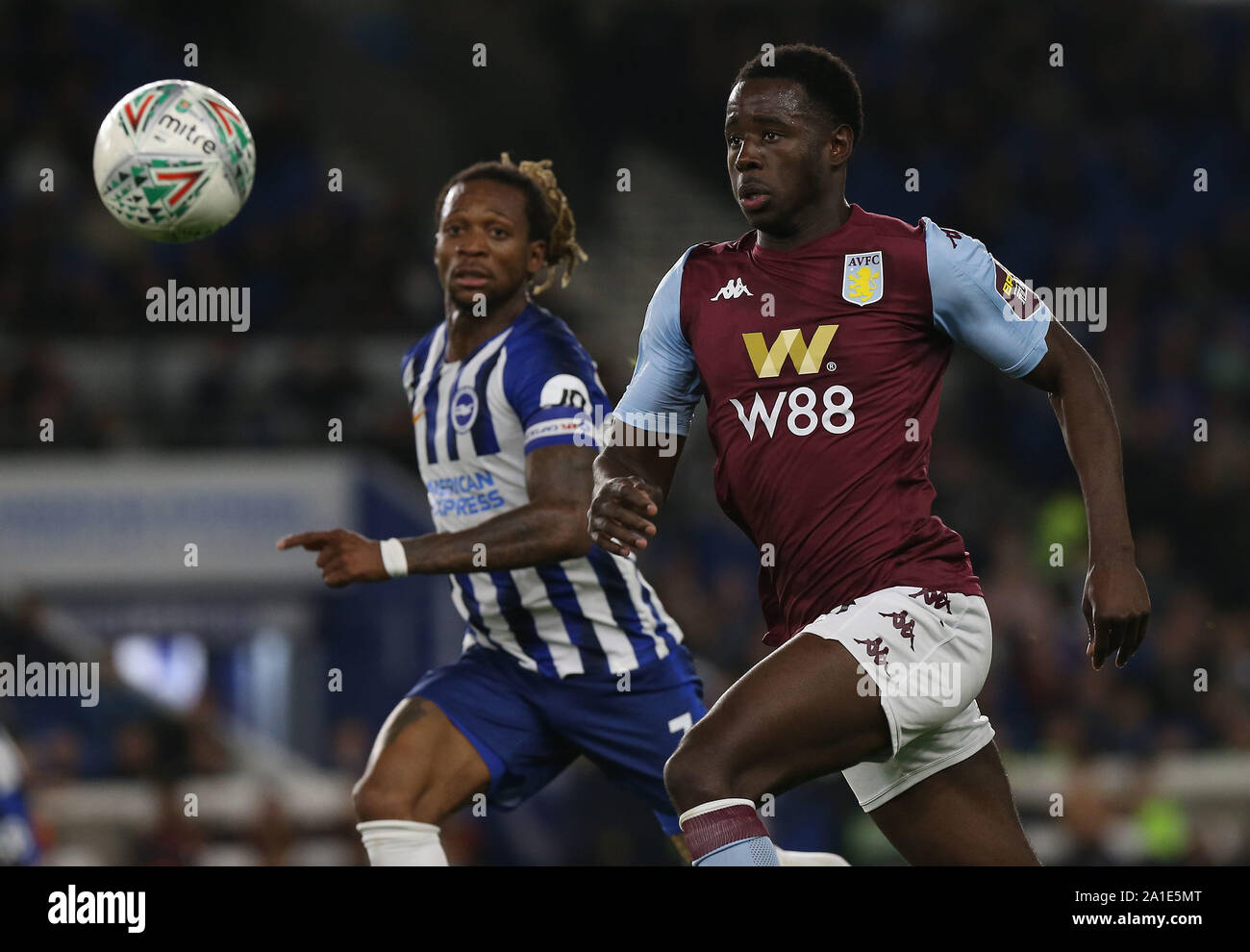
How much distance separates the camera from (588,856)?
404 inches

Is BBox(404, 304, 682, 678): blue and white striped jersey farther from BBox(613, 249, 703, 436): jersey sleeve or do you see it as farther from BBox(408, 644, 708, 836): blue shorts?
BBox(613, 249, 703, 436): jersey sleeve

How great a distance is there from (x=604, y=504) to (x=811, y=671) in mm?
659

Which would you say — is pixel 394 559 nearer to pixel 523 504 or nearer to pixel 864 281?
pixel 523 504

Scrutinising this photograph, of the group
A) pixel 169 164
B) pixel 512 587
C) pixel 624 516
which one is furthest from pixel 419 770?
pixel 169 164

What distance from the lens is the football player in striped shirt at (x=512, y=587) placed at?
505 centimetres

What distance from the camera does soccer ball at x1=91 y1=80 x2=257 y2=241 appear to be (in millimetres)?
5441

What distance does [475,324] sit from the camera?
18.4 ft

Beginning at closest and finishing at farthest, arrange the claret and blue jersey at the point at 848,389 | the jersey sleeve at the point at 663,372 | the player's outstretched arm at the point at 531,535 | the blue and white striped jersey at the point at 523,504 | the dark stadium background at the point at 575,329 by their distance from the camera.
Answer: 1. the claret and blue jersey at the point at 848,389
2. the jersey sleeve at the point at 663,372
3. the player's outstretched arm at the point at 531,535
4. the blue and white striped jersey at the point at 523,504
5. the dark stadium background at the point at 575,329

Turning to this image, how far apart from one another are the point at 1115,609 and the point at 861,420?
2.60 feet

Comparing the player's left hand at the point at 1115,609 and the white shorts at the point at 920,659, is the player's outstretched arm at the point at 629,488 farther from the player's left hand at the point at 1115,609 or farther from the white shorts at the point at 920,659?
the player's left hand at the point at 1115,609

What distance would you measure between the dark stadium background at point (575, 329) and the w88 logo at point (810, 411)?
17.4 ft

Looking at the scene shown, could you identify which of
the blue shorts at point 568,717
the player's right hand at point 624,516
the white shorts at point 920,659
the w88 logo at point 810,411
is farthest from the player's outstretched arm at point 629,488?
the blue shorts at point 568,717
